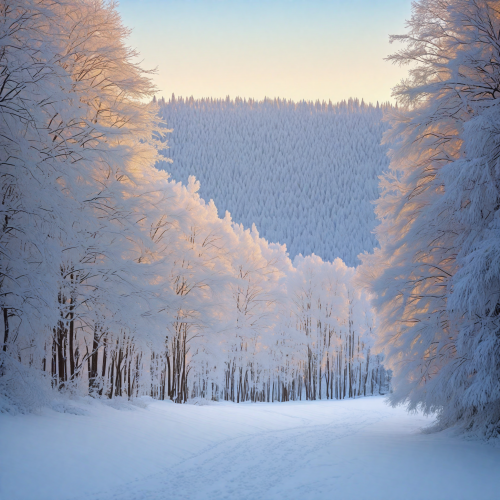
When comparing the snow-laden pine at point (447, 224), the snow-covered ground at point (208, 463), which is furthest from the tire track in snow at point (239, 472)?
the snow-laden pine at point (447, 224)

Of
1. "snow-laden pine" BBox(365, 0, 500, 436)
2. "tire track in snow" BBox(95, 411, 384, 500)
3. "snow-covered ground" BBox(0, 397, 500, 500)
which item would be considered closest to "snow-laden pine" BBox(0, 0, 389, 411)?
"snow-covered ground" BBox(0, 397, 500, 500)

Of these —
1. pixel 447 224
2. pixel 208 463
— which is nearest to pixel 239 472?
pixel 208 463

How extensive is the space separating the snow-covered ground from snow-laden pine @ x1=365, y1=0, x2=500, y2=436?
58.5 inches

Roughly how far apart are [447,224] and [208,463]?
7.68 meters

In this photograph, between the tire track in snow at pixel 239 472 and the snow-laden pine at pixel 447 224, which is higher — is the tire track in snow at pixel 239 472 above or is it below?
below

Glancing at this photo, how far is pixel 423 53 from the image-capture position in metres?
10.8

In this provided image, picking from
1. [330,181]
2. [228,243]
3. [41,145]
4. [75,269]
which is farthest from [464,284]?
[330,181]

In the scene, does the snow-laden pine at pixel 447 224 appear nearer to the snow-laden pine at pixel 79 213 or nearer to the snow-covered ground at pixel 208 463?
the snow-covered ground at pixel 208 463

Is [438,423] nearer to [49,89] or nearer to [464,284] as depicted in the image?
[464,284]

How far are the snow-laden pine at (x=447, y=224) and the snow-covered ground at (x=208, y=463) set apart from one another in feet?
4.88

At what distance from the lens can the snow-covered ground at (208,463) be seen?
6.20m

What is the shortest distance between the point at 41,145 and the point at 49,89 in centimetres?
157

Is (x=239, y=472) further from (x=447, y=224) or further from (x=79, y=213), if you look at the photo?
(x=447, y=224)

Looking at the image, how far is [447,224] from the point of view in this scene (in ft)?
33.6
